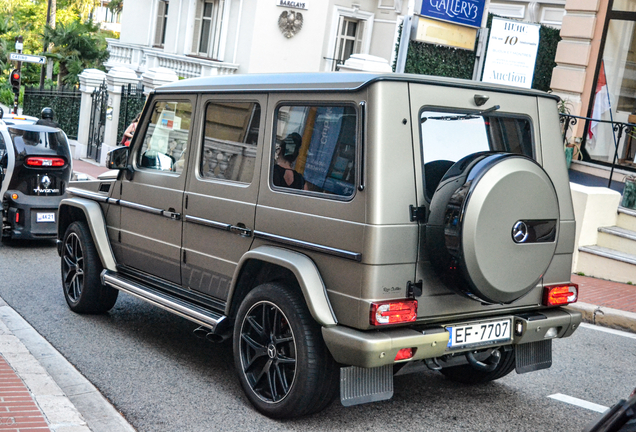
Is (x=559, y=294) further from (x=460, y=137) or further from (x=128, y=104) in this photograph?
(x=128, y=104)

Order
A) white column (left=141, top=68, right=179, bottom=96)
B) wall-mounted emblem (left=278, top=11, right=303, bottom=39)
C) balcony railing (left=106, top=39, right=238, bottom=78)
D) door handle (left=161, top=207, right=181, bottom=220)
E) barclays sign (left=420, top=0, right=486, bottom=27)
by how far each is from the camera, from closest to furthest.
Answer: door handle (left=161, top=207, right=181, bottom=220), barclays sign (left=420, top=0, right=486, bottom=27), white column (left=141, top=68, right=179, bottom=96), wall-mounted emblem (left=278, top=11, right=303, bottom=39), balcony railing (left=106, top=39, right=238, bottom=78)

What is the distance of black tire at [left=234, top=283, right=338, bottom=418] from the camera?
4.43m

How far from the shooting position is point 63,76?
3269cm

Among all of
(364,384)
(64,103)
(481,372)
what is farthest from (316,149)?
(64,103)

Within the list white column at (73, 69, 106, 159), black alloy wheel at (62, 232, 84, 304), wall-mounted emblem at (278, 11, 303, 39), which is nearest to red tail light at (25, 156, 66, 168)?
black alloy wheel at (62, 232, 84, 304)

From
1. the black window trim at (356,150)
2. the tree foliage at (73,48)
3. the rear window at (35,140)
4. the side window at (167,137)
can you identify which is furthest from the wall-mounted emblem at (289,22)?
the black window trim at (356,150)

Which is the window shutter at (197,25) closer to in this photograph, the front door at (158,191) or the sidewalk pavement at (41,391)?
the sidewalk pavement at (41,391)

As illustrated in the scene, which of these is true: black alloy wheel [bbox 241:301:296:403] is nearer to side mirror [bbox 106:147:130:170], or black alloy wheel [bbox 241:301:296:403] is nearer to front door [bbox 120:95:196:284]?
front door [bbox 120:95:196:284]

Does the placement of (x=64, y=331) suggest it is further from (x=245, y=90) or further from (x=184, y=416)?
(x=245, y=90)

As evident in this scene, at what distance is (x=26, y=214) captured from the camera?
10141mm

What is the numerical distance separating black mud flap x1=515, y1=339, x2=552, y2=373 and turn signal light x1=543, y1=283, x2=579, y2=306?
0.29 meters

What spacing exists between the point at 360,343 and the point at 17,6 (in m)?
55.9

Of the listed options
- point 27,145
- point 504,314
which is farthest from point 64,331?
point 27,145

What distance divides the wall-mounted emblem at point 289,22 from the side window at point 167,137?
Answer: 21002mm
